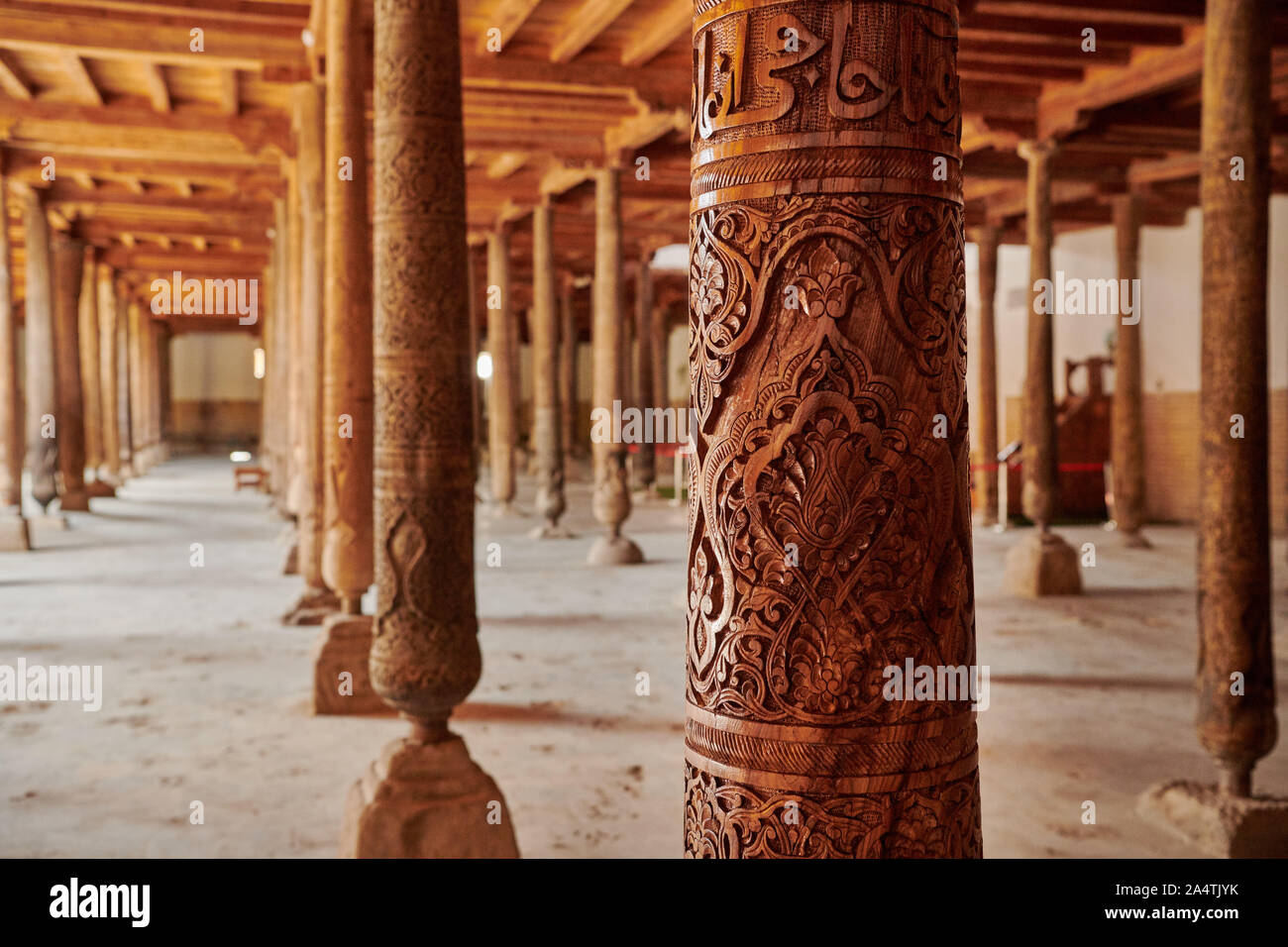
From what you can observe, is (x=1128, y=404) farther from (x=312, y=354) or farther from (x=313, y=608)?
(x=312, y=354)

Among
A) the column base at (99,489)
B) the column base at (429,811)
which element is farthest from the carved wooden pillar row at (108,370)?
the column base at (429,811)

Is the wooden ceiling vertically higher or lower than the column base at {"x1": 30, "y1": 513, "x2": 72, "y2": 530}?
higher

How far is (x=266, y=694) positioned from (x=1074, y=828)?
4777mm

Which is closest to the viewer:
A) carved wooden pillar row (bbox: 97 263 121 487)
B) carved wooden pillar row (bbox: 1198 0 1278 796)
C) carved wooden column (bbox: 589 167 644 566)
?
carved wooden pillar row (bbox: 1198 0 1278 796)

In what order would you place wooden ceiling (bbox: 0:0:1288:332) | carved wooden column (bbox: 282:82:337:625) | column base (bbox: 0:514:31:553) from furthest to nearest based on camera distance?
column base (bbox: 0:514:31:553)
wooden ceiling (bbox: 0:0:1288:332)
carved wooden column (bbox: 282:82:337:625)

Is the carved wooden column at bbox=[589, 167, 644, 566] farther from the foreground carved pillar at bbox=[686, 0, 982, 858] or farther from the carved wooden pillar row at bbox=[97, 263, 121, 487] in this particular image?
the carved wooden pillar row at bbox=[97, 263, 121, 487]

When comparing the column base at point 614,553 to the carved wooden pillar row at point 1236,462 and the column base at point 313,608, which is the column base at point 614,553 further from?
Result: the carved wooden pillar row at point 1236,462

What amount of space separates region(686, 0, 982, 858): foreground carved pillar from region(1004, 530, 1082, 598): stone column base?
9.91 m

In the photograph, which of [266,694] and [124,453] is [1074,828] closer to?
[266,694]

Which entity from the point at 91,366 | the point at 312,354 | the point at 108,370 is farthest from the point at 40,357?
the point at 312,354

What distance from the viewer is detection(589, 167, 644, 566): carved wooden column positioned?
13.4m

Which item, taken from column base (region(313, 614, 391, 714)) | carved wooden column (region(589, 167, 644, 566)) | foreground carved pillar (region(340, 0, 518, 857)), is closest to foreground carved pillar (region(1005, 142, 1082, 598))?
carved wooden column (region(589, 167, 644, 566))

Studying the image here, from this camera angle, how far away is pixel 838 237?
1854mm
